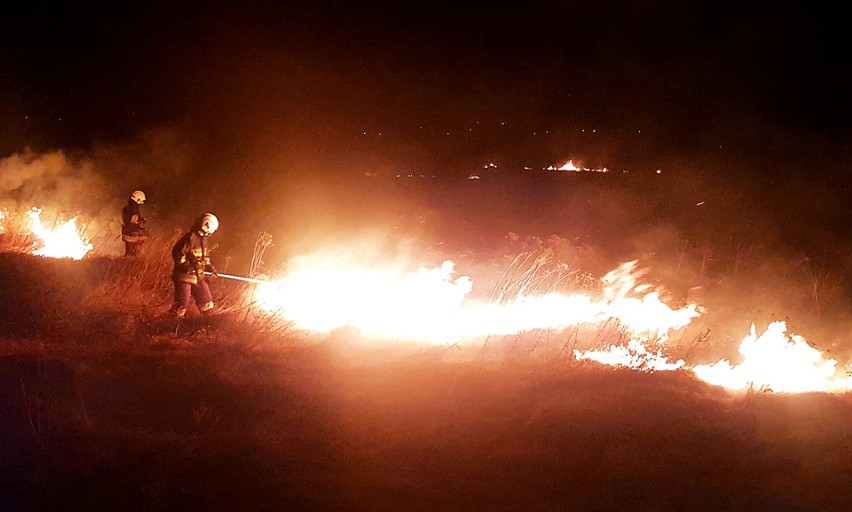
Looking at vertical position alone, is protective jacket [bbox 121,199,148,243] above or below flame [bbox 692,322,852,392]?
above

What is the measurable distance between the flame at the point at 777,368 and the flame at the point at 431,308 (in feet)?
4.54

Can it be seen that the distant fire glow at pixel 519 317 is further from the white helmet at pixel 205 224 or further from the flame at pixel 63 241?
the flame at pixel 63 241

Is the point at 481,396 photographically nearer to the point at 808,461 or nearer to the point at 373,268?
the point at 808,461

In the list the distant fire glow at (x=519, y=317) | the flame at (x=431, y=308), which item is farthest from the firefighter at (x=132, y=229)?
the flame at (x=431, y=308)

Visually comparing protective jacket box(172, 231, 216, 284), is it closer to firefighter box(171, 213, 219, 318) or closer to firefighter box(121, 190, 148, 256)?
firefighter box(171, 213, 219, 318)

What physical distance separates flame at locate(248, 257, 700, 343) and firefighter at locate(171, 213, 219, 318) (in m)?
0.94

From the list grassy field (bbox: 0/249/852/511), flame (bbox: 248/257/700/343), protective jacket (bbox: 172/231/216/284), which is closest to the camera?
grassy field (bbox: 0/249/852/511)

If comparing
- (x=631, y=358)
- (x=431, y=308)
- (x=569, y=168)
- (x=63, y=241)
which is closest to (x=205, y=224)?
(x=431, y=308)

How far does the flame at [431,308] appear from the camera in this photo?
9922 mm

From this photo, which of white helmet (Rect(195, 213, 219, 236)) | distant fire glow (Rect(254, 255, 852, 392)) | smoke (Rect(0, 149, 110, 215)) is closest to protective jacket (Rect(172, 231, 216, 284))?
white helmet (Rect(195, 213, 219, 236))

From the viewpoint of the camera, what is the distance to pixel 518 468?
5668 mm

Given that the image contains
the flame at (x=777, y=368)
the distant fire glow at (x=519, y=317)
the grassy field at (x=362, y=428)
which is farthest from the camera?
the distant fire glow at (x=519, y=317)

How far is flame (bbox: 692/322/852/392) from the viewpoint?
8.57 metres

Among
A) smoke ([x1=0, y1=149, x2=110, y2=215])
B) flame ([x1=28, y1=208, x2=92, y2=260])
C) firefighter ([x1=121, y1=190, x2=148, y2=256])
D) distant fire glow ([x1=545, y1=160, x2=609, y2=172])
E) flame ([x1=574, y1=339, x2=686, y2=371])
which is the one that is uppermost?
distant fire glow ([x1=545, y1=160, x2=609, y2=172])
